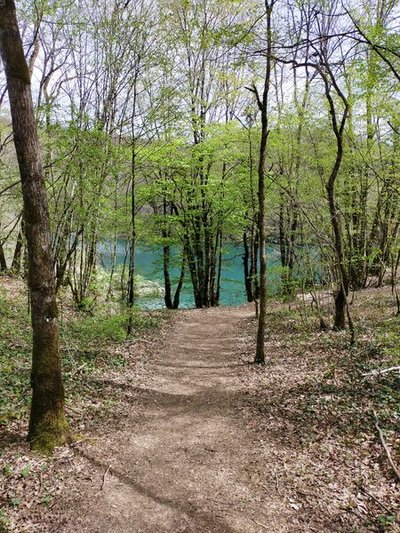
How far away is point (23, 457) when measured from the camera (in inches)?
174

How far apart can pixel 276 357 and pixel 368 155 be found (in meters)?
8.33

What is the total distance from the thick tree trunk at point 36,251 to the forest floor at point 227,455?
42 cm

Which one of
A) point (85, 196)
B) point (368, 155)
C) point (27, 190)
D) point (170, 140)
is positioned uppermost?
point (170, 140)

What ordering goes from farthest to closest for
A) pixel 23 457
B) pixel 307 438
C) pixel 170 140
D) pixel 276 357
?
1. pixel 170 140
2. pixel 276 357
3. pixel 307 438
4. pixel 23 457

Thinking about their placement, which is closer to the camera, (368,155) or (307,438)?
(307,438)

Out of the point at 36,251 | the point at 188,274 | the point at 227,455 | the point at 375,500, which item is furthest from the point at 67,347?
the point at 188,274

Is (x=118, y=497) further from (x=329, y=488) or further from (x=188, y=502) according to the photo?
(x=329, y=488)

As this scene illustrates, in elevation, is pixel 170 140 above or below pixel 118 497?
above

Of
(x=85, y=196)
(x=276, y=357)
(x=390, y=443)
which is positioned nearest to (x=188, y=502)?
(x=390, y=443)

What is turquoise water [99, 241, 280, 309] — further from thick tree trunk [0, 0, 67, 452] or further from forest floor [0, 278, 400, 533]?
thick tree trunk [0, 0, 67, 452]

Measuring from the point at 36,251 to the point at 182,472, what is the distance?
3473 mm

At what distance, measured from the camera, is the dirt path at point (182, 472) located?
380 centimetres

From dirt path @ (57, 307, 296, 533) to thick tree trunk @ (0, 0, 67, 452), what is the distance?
2.50ft

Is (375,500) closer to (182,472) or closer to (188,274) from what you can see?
(182,472)
